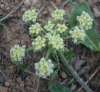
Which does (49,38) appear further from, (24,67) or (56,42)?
(24,67)

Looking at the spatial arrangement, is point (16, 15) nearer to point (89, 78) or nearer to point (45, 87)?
point (45, 87)

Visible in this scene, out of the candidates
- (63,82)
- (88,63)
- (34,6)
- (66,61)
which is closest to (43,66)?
(66,61)

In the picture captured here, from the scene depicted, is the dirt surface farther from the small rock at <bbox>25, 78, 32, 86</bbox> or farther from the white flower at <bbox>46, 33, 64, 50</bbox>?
the white flower at <bbox>46, 33, 64, 50</bbox>

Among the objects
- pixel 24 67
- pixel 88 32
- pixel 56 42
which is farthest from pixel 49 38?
pixel 88 32

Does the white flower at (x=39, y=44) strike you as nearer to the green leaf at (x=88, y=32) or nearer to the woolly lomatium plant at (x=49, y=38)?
the woolly lomatium plant at (x=49, y=38)

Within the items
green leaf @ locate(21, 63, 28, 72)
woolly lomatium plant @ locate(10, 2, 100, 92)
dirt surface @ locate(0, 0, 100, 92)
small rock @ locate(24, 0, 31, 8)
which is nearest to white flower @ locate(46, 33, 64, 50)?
woolly lomatium plant @ locate(10, 2, 100, 92)
